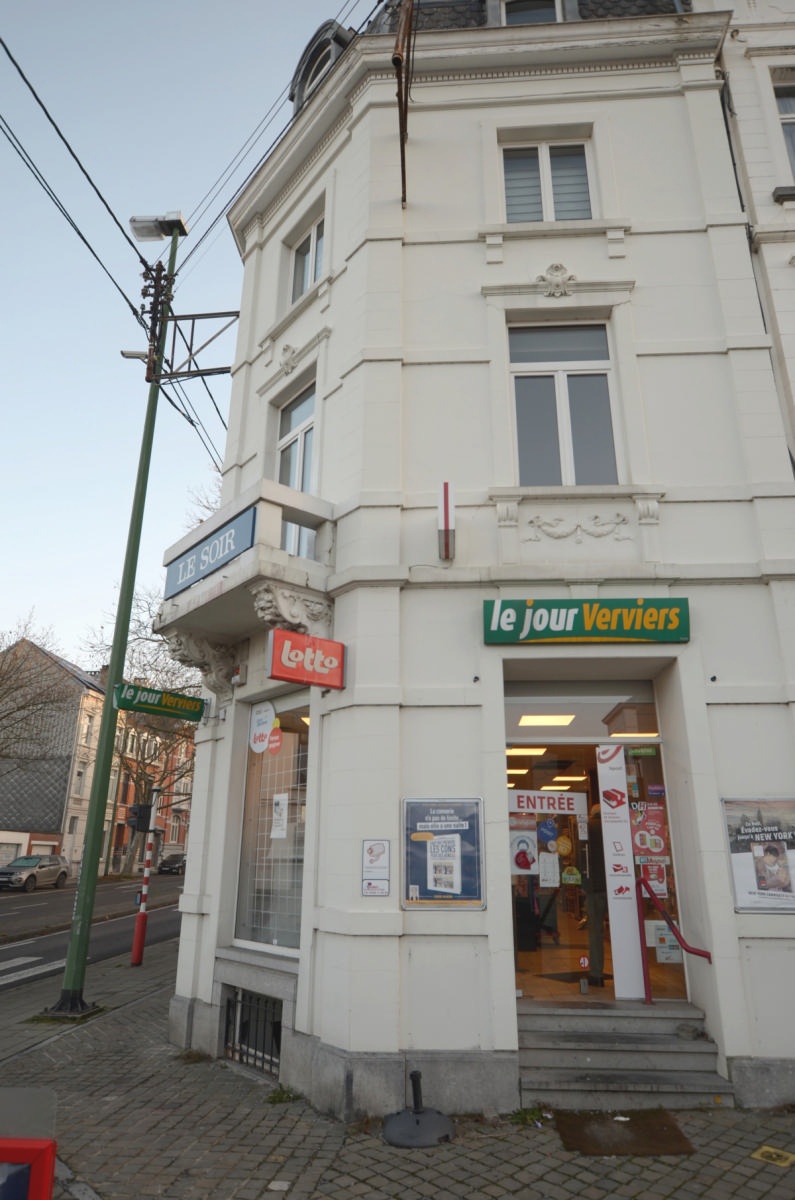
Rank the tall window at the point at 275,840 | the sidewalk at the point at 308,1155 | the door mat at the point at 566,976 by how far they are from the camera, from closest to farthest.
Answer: the sidewalk at the point at 308,1155
the door mat at the point at 566,976
the tall window at the point at 275,840

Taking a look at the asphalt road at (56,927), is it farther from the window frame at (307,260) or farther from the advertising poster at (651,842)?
the window frame at (307,260)

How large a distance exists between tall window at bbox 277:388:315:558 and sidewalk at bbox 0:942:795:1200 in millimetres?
5321

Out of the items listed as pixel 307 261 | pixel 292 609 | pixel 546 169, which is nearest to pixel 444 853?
pixel 292 609

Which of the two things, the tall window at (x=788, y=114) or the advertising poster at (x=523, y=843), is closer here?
the advertising poster at (x=523, y=843)

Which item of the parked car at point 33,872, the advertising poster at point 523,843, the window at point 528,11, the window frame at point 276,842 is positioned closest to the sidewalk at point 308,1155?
the window frame at point 276,842

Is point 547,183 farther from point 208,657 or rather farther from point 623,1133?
point 623,1133

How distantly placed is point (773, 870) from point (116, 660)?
830cm

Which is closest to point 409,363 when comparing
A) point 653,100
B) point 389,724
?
point 389,724

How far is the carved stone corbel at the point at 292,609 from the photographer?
270 inches

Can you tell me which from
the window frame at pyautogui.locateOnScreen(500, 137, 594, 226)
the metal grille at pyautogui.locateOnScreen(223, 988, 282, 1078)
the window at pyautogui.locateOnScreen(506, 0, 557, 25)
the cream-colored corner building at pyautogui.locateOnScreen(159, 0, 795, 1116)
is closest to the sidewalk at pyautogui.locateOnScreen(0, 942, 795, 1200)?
the metal grille at pyautogui.locateOnScreen(223, 988, 282, 1078)

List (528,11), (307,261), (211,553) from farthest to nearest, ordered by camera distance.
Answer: (307,261), (528,11), (211,553)

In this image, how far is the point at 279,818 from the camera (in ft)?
25.8

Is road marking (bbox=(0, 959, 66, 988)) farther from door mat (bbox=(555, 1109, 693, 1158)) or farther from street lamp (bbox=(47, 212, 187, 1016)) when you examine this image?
door mat (bbox=(555, 1109, 693, 1158))

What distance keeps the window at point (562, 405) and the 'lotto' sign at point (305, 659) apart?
274 centimetres
